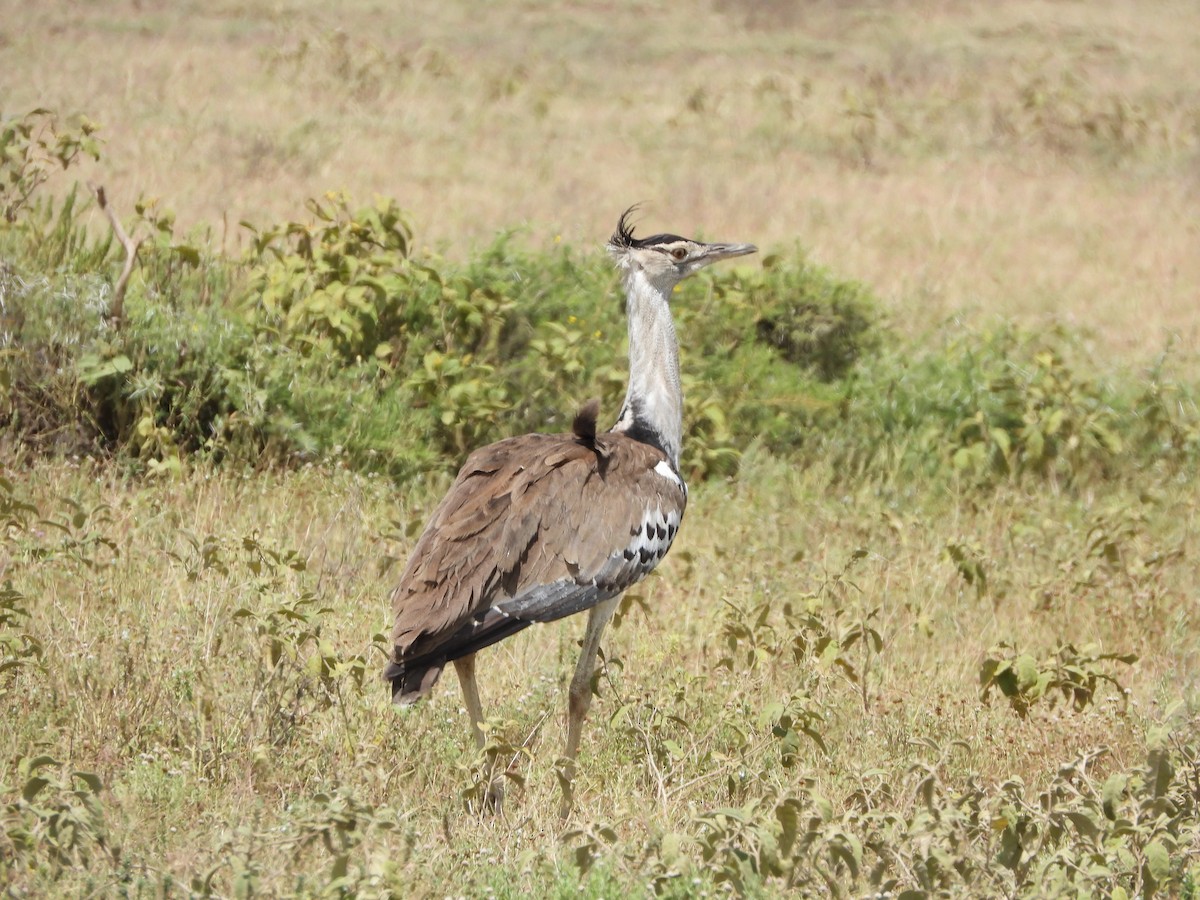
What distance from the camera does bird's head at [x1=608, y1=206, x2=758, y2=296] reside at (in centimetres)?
501

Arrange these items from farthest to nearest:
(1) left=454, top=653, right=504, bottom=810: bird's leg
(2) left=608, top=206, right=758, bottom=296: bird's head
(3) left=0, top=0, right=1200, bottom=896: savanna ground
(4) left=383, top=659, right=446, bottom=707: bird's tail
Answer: (2) left=608, top=206, right=758, bottom=296: bird's head, (1) left=454, top=653, right=504, bottom=810: bird's leg, (4) left=383, top=659, right=446, bottom=707: bird's tail, (3) left=0, top=0, right=1200, bottom=896: savanna ground

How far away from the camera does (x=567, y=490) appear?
4.40 m

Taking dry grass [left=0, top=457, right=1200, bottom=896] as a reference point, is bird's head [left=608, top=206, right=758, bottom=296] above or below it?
above

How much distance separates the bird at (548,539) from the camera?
13.3ft

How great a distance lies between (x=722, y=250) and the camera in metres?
5.17

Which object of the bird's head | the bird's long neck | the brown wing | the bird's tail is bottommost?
the bird's tail

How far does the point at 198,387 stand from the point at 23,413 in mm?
709

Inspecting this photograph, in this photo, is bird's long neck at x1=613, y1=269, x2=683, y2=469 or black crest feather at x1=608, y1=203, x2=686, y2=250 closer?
bird's long neck at x1=613, y1=269, x2=683, y2=469

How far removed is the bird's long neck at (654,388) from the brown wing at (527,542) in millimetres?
153

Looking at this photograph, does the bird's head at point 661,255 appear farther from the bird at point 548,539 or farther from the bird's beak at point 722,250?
the bird at point 548,539

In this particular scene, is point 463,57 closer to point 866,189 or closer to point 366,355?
point 866,189

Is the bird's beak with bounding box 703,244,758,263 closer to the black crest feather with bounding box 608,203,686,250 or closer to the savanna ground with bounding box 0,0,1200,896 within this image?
the black crest feather with bounding box 608,203,686,250

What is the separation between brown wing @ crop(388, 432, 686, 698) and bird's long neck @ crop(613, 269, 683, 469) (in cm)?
15

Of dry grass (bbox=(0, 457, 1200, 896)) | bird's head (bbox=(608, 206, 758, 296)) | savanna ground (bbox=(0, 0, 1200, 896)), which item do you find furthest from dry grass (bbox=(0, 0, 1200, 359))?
bird's head (bbox=(608, 206, 758, 296))
